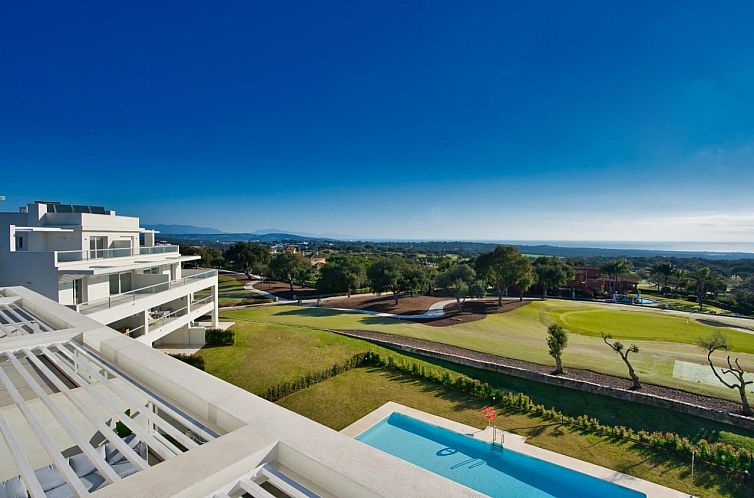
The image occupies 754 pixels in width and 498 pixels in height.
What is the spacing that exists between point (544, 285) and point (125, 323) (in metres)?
46.2

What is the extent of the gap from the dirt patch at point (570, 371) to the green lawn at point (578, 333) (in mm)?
785

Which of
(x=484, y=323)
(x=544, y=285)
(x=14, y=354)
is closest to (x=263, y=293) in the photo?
(x=484, y=323)

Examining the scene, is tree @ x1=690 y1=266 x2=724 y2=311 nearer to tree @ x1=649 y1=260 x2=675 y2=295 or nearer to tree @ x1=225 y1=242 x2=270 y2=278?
tree @ x1=649 y1=260 x2=675 y2=295

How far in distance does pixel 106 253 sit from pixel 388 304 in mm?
26939

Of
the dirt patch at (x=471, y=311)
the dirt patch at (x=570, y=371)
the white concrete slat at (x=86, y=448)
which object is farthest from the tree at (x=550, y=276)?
the white concrete slat at (x=86, y=448)

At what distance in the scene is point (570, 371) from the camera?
18.0 metres

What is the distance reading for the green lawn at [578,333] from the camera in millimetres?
19656

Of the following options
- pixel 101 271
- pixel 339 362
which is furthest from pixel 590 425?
pixel 101 271

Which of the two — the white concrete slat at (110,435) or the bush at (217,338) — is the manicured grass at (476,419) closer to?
the bush at (217,338)

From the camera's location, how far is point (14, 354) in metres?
4.23

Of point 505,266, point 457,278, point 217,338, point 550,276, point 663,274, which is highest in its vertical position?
point 505,266

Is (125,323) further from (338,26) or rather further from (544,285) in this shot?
(544,285)

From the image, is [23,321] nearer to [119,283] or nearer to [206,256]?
[119,283]

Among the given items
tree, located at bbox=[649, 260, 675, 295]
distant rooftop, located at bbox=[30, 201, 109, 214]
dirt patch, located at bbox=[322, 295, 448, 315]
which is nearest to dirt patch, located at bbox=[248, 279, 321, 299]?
dirt patch, located at bbox=[322, 295, 448, 315]
